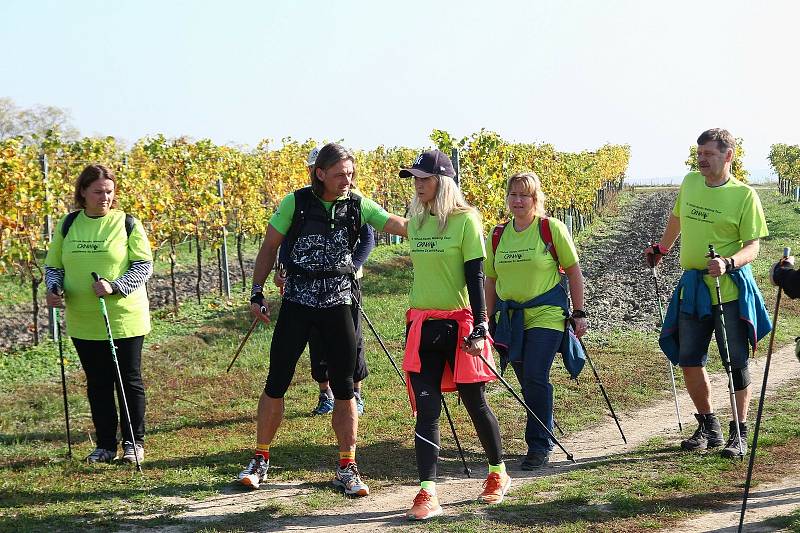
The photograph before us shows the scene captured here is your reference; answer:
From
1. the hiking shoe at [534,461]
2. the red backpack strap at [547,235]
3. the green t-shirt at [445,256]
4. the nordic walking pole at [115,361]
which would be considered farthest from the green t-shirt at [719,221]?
the nordic walking pole at [115,361]

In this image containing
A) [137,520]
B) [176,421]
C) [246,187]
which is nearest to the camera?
[137,520]

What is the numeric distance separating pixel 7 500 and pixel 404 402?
12.2ft

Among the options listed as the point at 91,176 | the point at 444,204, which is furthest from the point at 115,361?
the point at 444,204

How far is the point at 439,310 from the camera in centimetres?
504

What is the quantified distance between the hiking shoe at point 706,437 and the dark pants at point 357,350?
91.0 inches

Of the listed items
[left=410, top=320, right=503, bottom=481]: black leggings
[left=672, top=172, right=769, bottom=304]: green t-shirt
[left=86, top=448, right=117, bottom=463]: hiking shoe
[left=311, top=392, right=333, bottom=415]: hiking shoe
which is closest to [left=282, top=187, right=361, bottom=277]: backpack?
[left=410, top=320, right=503, bottom=481]: black leggings

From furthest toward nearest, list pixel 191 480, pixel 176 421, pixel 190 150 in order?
pixel 190 150 → pixel 176 421 → pixel 191 480

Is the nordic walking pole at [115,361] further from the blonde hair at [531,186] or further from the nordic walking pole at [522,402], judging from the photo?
the blonde hair at [531,186]

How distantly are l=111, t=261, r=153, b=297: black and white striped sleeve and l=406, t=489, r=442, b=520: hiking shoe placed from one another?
7.98 feet

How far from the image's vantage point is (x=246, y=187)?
18.5 m

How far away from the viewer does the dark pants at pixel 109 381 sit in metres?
6.24

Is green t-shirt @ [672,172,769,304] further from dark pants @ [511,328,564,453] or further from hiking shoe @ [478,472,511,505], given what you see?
hiking shoe @ [478,472,511,505]

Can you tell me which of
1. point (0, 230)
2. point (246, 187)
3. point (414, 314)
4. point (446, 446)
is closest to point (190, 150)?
point (246, 187)

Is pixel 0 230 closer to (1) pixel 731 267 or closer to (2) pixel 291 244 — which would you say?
(2) pixel 291 244
